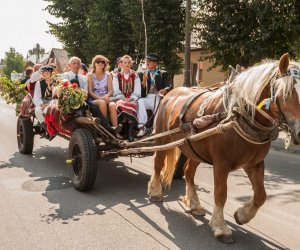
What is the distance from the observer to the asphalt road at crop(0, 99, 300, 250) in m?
3.74

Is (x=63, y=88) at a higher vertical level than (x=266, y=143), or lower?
higher

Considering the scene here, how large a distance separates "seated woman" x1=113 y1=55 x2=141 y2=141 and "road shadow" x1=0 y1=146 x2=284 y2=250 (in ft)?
3.06

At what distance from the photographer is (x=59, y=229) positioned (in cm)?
402

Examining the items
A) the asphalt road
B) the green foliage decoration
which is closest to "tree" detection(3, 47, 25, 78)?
the green foliage decoration

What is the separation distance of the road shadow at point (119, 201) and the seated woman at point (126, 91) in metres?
0.93

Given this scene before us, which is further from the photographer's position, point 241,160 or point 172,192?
point 172,192

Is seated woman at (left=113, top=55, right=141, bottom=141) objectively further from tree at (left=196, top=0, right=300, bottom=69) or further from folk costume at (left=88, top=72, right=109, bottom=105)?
tree at (left=196, top=0, right=300, bottom=69)

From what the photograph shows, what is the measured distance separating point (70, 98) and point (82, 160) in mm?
964

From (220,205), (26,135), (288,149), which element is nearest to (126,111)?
(220,205)

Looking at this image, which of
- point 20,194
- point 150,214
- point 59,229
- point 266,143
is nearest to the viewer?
point 266,143

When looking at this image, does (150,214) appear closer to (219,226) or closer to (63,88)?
(219,226)

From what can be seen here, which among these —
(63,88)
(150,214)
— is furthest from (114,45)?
(150,214)

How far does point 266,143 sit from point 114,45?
56.6 feet

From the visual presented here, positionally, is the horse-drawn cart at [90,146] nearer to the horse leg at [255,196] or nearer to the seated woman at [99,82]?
the seated woman at [99,82]
